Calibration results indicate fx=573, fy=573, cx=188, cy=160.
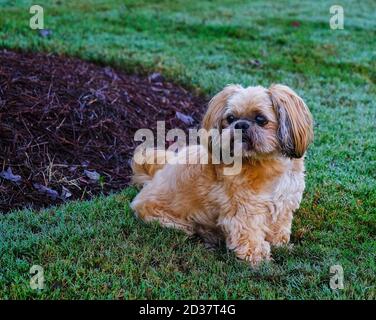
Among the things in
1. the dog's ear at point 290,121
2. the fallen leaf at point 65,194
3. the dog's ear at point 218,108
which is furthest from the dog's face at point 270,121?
the fallen leaf at point 65,194

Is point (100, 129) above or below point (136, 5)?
below

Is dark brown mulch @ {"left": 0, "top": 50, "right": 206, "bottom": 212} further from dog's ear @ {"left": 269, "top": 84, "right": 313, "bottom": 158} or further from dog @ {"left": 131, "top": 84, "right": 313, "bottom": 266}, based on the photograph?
dog's ear @ {"left": 269, "top": 84, "right": 313, "bottom": 158}

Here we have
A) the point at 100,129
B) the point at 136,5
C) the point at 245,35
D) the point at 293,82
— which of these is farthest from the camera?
the point at 136,5

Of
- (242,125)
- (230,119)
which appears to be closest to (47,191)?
(230,119)

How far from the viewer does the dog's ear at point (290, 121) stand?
4.58 m

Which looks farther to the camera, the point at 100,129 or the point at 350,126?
the point at 350,126

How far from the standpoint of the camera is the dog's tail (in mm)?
5980

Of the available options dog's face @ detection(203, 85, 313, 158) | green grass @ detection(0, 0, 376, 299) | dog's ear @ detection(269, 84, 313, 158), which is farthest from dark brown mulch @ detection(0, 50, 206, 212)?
dog's ear @ detection(269, 84, 313, 158)

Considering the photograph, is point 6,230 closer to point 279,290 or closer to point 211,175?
point 211,175

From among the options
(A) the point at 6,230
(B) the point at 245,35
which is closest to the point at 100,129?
Answer: (A) the point at 6,230

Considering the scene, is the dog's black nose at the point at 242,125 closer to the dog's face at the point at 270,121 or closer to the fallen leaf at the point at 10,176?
the dog's face at the point at 270,121

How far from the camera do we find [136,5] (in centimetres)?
1508

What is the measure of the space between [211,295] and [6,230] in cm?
198
